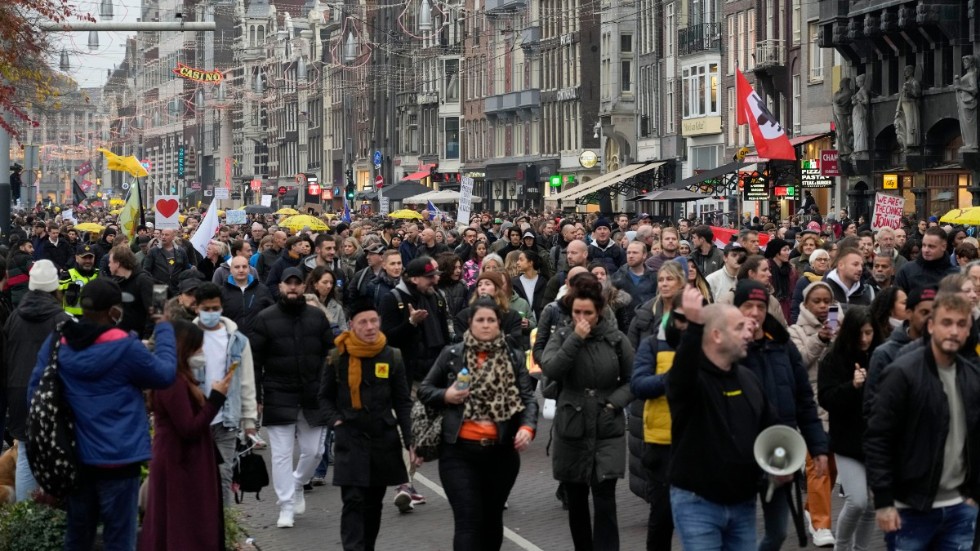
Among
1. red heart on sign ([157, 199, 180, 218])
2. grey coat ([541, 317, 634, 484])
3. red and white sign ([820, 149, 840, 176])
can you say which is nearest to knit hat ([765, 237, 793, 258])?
grey coat ([541, 317, 634, 484])

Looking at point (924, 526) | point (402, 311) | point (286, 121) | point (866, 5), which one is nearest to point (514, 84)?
point (866, 5)

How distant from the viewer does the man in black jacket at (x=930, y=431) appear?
7.30 meters

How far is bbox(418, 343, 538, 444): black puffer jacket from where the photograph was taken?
9.11m

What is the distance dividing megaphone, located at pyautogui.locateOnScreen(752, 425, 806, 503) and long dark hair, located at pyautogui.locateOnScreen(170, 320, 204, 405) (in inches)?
119

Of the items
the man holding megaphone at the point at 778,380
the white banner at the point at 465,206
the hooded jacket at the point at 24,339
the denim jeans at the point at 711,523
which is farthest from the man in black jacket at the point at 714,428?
the white banner at the point at 465,206

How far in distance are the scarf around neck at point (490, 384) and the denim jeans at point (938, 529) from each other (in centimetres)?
234

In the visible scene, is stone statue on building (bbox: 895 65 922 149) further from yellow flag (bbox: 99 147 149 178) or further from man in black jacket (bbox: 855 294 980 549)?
man in black jacket (bbox: 855 294 980 549)

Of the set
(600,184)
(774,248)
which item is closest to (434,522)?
(774,248)

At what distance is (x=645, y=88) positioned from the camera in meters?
64.9

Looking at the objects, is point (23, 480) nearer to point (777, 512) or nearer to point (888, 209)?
point (777, 512)

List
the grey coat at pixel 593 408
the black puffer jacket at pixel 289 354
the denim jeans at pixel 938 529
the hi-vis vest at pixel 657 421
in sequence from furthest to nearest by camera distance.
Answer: the black puffer jacket at pixel 289 354
the grey coat at pixel 593 408
the hi-vis vest at pixel 657 421
the denim jeans at pixel 938 529

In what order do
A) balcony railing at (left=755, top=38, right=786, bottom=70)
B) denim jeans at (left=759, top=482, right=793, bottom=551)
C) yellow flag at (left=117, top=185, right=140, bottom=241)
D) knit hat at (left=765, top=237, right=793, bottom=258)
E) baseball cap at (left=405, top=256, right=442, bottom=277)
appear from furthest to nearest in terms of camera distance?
balcony railing at (left=755, top=38, right=786, bottom=70) → yellow flag at (left=117, top=185, right=140, bottom=241) → knit hat at (left=765, top=237, right=793, bottom=258) → baseball cap at (left=405, top=256, right=442, bottom=277) → denim jeans at (left=759, top=482, right=793, bottom=551)

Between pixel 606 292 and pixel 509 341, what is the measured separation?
2.90 metres

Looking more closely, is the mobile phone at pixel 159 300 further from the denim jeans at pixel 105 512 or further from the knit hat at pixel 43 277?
the knit hat at pixel 43 277
